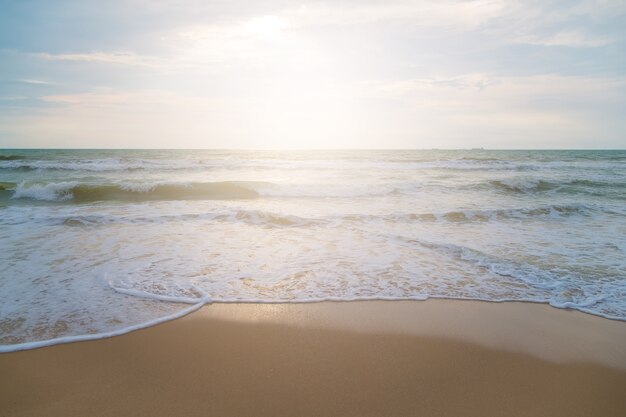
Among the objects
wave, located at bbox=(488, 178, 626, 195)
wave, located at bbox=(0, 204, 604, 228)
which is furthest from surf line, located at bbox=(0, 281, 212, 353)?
wave, located at bbox=(488, 178, 626, 195)

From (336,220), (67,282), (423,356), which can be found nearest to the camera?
(423,356)

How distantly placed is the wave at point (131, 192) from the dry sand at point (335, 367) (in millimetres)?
11673

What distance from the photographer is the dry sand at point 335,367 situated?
2.63m

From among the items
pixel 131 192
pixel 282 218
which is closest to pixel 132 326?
pixel 282 218

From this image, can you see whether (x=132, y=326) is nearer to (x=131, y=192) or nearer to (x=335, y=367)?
(x=335, y=367)

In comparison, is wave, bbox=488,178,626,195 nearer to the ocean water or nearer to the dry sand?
the ocean water

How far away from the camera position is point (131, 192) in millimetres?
16109

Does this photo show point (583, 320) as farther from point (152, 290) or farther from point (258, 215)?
point (258, 215)

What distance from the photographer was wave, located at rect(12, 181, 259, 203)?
48.5ft

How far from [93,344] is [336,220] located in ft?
23.0

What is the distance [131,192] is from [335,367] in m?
15.8

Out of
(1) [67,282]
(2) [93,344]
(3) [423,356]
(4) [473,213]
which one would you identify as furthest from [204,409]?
(4) [473,213]

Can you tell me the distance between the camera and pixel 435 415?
8.34 ft

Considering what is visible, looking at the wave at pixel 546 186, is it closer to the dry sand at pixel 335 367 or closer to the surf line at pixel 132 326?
the dry sand at pixel 335 367
